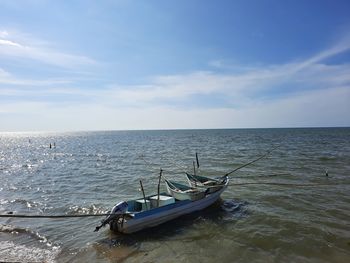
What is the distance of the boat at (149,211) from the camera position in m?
13.0

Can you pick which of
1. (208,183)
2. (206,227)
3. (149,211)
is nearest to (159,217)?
(149,211)

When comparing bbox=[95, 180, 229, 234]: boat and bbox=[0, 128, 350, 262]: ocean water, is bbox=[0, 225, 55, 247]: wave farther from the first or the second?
bbox=[95, 180, 229, 234]: boat

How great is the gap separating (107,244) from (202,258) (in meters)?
4.17

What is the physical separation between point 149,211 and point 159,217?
788 mm

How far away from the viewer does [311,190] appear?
20.7 metres

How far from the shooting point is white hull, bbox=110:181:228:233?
13102 millimetres

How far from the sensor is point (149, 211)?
44.8ft

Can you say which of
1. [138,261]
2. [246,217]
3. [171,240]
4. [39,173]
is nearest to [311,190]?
[246,217]

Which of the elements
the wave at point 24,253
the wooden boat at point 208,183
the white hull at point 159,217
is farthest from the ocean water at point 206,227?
the wooden boat at point 208,183

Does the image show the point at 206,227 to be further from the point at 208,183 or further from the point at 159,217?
the point at 208,183

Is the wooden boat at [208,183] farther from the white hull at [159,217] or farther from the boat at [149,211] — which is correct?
the white hull at [159,217]

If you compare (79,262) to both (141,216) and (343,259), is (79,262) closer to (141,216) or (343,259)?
(141,216)

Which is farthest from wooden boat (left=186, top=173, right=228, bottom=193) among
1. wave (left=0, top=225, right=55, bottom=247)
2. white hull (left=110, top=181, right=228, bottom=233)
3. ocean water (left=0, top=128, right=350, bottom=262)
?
wave (left=0, top=225, right=55, bottom=247)

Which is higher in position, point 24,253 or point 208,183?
point 208,183
